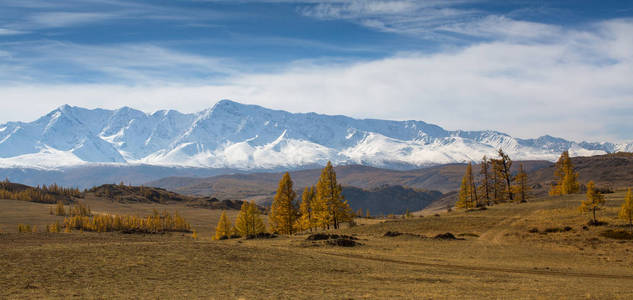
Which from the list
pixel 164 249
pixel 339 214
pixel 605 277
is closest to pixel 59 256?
pixel 164 249

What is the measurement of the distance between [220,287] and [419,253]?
87.2ft

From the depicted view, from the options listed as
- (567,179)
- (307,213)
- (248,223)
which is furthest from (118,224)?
(567,179)

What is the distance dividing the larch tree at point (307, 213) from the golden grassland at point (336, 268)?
22.9 meters

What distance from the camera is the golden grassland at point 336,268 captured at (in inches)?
1089

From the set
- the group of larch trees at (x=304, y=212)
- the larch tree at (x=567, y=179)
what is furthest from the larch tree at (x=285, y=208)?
the larch tree at (x=567, y=179)

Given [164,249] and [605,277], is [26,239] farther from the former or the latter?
[605,277]

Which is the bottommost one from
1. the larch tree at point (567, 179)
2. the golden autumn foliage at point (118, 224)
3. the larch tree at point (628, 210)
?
the golden autumn foliage at point (118, 224)

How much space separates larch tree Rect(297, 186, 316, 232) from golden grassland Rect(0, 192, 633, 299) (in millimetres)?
22910

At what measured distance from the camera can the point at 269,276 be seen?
33.4m

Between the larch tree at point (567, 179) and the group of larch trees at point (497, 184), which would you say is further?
the larch tree at point (567, 179)

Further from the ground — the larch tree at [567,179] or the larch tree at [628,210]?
the larch tree at [567,179]

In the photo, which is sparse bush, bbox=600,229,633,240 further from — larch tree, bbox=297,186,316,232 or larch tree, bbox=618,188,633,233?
larch tree, bbox=297,186,316,232

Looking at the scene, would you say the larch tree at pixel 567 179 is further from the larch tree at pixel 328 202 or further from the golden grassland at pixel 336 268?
the larch tree at pixel 328 202

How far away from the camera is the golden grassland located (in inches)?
1089
